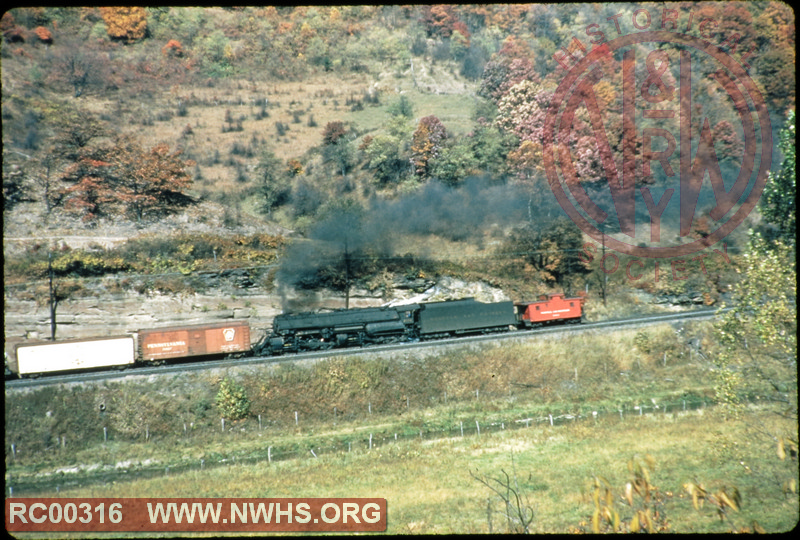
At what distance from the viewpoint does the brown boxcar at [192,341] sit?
35.9 m

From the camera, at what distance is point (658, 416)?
32.7 metres

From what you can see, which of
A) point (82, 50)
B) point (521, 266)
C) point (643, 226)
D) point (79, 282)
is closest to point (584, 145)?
point (643, 226)

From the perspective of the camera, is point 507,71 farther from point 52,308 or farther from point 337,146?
point 52,308

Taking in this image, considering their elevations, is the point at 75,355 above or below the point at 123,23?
below

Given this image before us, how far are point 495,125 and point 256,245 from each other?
3612 centimetres

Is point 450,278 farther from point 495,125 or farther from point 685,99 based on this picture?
point 685,99

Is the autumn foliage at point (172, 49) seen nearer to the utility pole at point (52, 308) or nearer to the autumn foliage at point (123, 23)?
the autumn foliage at point (123, 23)

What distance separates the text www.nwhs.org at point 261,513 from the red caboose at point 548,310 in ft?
82.5

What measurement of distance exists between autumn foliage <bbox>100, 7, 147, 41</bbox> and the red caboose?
3251 inches

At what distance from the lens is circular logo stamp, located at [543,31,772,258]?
57.5 m

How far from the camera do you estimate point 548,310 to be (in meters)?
43.2

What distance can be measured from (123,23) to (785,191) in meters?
97.2

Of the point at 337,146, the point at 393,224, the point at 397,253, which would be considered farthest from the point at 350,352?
the point at 337,146

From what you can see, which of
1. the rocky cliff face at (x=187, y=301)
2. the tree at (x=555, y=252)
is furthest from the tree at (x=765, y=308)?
the tree at (x=555, y=252)
